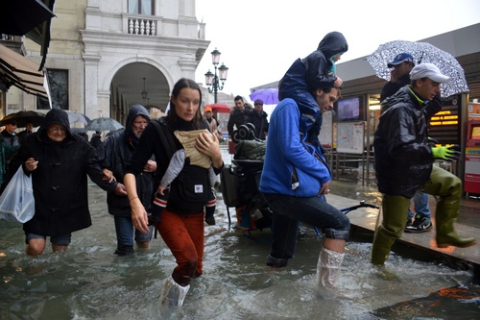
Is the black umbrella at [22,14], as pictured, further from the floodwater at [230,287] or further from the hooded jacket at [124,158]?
the floodwater at [230,287]

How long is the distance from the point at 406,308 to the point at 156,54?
2054cm

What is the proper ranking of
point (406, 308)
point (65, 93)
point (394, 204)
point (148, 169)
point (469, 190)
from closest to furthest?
point (406, 308), point (394, 204), point (148, 169), point (469, 190), point (65, 93)

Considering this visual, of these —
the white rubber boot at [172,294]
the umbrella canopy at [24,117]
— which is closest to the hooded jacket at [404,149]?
the white rubber boot at [172,294]

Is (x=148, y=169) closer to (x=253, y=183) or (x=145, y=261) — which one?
(x=145, y=261)

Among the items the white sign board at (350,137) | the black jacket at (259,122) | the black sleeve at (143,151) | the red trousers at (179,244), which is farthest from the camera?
the black jacket at (259,122)

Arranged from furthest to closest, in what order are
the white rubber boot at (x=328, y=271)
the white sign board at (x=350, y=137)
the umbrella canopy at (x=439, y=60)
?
the white sign board at (x=350, y=137) < the umbrella canopy at (x=439, y=60) < the white rubber boot at (x=328, y=271)

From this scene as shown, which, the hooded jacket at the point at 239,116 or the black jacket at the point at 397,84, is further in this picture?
the hooded jacket at the point at 239,116

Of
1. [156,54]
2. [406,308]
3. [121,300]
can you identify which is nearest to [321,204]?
Result: [406,308]

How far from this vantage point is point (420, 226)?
532cm

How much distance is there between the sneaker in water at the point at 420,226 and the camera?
17.2ft

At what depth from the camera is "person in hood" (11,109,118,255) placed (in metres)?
4.08

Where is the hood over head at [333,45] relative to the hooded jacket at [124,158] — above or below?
above

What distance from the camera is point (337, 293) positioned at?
11.5ft

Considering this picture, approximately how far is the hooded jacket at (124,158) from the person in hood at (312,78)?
1778 millimetres
